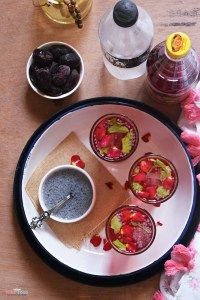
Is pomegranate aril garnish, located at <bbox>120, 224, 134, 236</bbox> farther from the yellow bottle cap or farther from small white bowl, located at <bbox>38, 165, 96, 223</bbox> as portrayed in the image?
the yellow bottle cap

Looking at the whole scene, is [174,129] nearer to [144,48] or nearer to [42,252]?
[144,48]

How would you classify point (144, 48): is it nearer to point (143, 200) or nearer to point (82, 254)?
point (143, 200)

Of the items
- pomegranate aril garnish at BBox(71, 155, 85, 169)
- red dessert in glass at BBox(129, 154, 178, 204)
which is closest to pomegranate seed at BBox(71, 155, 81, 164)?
pomegranate aril garnish at BBox(71, 155, 85, 169)

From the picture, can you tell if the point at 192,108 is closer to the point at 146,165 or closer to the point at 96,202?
the point at 146,165

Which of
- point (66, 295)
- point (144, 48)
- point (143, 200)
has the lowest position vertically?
point (66, 295)

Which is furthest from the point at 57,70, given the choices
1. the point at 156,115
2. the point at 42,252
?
the point at 42,252

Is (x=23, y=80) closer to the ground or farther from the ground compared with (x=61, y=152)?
farther from the ground
